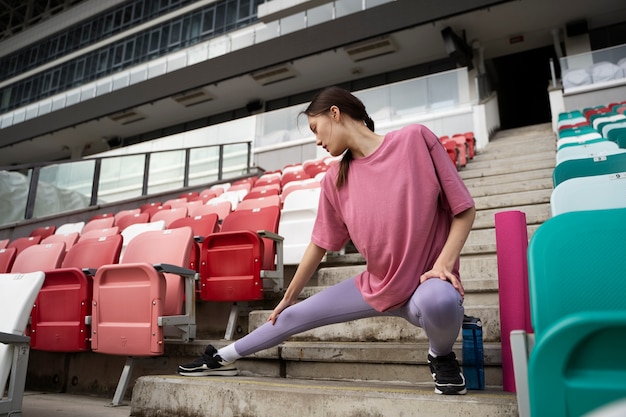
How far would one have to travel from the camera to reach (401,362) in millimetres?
1677

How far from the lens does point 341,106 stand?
4.82 ft

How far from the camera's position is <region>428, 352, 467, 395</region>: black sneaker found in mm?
1260

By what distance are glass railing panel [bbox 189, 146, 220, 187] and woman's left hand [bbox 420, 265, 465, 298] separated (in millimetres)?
6323

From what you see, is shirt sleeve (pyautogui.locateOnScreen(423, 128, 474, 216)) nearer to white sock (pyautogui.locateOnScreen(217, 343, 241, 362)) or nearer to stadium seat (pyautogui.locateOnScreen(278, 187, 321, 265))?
white sock (pyautogui.locateOnScreen(217, 343, 241, 362))

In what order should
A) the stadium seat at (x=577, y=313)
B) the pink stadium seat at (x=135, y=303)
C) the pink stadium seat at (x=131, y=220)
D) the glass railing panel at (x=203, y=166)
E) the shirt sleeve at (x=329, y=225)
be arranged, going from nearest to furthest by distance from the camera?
the stadium seat at (x=577, y=313)
the shirt sleeve at (x=329, y=225)
the pink stadium seat at (x=135, y=303)
the pink stadium seat at (x=131, y=220)
the glass railing panel at (x=203, y=166)

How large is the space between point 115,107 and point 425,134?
45.9 feet

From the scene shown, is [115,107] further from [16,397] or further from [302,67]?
[16,397]

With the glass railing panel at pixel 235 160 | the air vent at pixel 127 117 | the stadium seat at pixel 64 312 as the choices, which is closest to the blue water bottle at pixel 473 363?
the stadium seat at pixel 64 312

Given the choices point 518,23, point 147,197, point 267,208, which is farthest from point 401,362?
point 518,23

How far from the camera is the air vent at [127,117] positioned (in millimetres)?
14044

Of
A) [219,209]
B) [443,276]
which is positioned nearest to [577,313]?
[443,276]

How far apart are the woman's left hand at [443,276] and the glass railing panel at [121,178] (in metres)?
5.69

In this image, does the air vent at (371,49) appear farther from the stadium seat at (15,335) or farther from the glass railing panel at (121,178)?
the stadium seat at (15,335)

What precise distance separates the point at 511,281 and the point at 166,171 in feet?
20.6
